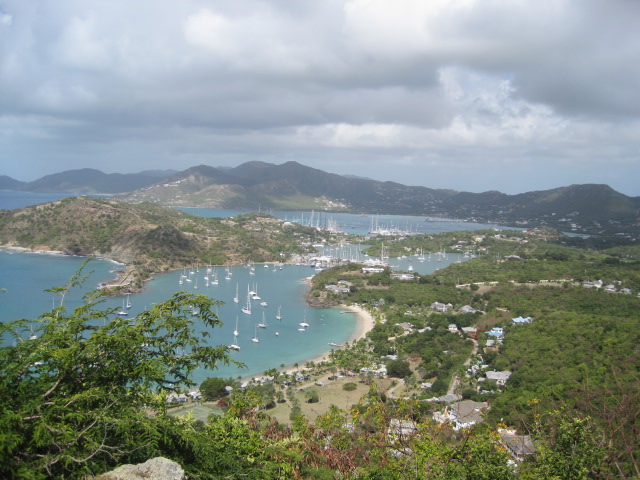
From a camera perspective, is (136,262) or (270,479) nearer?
(270,479)

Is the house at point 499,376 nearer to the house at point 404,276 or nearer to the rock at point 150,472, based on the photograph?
the rock at point 150,472

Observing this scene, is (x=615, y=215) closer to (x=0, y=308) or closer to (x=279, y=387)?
(x=279, y=387)

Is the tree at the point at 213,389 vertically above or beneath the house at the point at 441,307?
beneath

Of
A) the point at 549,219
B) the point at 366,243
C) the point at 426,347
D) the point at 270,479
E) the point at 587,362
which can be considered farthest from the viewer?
the point at 549,219

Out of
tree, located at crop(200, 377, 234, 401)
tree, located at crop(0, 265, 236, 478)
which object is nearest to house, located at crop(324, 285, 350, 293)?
tree, located at crop(200, 377, 234, 401)

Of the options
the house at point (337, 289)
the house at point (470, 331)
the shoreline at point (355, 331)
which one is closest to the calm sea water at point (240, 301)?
the shoreline at point (355, 331)

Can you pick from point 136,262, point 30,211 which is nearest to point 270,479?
point 136,262
